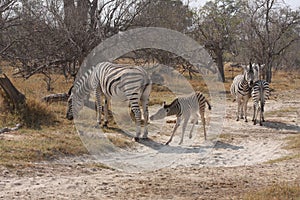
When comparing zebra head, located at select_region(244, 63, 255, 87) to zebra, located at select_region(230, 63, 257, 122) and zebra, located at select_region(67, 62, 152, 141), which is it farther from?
zebra, located at select_region(67, 62, 152, 141)

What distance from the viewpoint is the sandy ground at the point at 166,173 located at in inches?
245

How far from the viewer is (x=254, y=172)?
7566mm

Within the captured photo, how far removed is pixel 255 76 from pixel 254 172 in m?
7.14

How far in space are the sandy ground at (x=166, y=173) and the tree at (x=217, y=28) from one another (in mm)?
16327

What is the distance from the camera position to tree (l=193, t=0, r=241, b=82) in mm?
27250

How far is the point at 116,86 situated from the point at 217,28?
1832 centimetres

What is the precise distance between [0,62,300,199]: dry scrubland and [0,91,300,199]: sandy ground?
14 millimetres

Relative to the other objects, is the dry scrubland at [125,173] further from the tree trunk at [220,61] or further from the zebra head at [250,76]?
the tree trunk at [220,61]

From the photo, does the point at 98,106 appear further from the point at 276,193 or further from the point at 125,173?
the point at 276,193

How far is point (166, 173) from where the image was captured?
755 centimetres

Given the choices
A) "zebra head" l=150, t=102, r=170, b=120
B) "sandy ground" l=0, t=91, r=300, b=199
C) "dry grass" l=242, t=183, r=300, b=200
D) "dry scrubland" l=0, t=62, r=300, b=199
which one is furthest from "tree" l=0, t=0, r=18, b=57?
"dry grass" l=242, t=183, r=300, b=200

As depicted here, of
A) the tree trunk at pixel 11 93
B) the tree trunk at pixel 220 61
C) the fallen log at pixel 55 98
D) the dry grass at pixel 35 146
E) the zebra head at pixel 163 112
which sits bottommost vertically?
the dry grass at pixel 35 146

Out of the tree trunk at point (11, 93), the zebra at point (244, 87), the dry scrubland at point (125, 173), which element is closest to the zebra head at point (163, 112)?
the dry scrubland at point (125, 173)

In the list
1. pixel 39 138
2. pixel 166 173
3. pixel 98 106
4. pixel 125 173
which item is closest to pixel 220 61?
pixel 98 106
